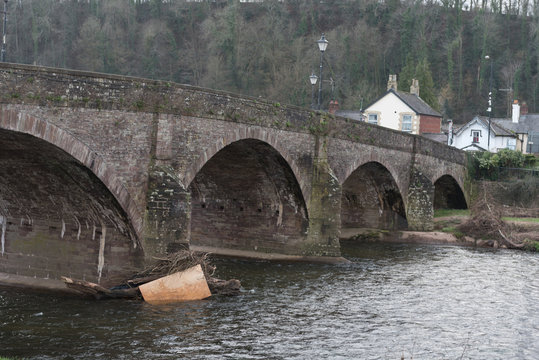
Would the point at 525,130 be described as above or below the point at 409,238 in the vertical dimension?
above

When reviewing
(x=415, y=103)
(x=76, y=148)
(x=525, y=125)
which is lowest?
(x=76, y=148)

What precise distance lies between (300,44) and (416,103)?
15.1m

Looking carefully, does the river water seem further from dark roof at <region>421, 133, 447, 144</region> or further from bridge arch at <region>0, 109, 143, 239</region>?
dark roof at <region>421, 133, 447, 144</region>

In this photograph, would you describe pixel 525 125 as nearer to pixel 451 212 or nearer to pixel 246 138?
pixel 451 212

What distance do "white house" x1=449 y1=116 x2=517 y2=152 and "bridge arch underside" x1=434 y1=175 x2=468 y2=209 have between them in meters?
13.8

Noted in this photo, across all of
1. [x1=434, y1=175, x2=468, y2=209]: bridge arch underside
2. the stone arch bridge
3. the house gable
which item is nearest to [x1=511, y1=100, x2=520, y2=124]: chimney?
the house gable

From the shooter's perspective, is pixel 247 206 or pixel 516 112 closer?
pixel 247 206

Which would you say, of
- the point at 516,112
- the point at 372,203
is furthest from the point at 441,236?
the point at 516,112

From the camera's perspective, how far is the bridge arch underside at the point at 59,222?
1922 cm

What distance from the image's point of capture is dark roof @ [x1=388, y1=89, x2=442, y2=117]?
6272 centimetres

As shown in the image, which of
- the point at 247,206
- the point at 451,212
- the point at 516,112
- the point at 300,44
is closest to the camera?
the point at 247,206

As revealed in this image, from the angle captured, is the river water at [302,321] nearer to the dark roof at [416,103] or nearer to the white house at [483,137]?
the white house at [483,137]

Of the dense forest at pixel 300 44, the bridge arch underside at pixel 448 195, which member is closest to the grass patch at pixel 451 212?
the bridge arch underside at pixel 448 195

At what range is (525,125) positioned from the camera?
62.8 metres
